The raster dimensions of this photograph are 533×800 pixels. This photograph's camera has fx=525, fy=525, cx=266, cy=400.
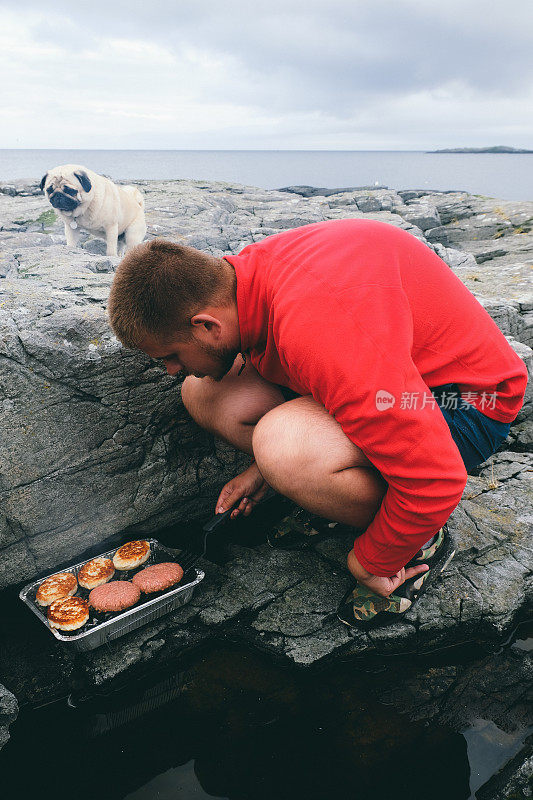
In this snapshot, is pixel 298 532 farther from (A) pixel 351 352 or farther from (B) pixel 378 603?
(A) pixel 351 352

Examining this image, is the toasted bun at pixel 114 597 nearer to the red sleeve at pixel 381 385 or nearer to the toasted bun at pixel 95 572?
the toasted bun at pixel 95 572

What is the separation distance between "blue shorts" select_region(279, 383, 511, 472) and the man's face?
0.85m

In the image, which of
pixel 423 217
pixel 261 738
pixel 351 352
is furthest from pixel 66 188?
pixel 423 217

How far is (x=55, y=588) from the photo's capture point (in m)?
2.28

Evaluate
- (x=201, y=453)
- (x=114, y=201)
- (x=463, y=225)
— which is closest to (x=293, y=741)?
(x=201, y=453)

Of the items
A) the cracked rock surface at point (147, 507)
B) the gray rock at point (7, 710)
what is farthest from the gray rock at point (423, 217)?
the gray rock at point (7, 710)

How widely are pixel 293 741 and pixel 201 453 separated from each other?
1449 millimetres

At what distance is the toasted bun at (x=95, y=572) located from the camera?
2371 mm

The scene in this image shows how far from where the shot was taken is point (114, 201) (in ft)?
19.6

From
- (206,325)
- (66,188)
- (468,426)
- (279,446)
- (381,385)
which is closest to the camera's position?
(381,385)

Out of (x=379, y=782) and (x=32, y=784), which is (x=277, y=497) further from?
Answer: (x=32, y=784)

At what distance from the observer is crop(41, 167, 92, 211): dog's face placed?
557cm

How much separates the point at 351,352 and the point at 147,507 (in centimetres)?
160

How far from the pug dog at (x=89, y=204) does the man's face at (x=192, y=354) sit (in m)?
4.40
